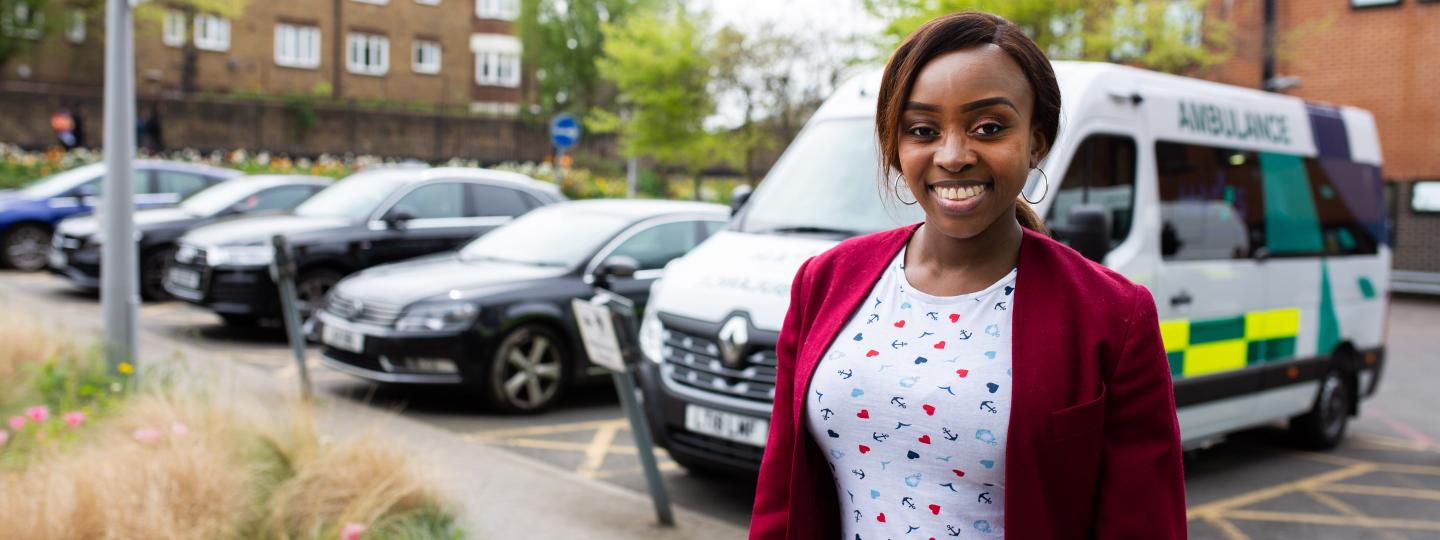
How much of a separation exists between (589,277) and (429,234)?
10.8ft

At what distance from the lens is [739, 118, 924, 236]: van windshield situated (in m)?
6.04

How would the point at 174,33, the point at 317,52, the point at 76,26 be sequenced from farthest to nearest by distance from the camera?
the point at 317,52
the point at 174,33
the point at 76,26

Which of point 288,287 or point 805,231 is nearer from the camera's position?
point 805,231

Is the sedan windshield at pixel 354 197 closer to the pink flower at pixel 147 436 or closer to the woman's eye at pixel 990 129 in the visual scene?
the pink flower at pixel 147 436

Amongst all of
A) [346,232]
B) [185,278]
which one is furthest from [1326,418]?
[185,278]

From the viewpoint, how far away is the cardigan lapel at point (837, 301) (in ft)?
6.68

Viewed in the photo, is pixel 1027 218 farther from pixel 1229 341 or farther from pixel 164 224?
pixel 164 224

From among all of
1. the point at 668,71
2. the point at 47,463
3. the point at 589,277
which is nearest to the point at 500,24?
the point at 668,71

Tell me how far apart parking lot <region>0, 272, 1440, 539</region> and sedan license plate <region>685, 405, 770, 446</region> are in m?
0.53

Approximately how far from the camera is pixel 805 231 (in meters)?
6.11

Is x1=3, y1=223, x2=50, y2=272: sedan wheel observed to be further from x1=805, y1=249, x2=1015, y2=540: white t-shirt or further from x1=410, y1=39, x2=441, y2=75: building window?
x1=410, y1=39, x2=441, y2=75: building window

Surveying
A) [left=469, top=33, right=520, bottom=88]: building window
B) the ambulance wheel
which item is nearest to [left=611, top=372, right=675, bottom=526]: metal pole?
the ambulance wheel

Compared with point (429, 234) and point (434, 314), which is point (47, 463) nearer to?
point (434, 314)

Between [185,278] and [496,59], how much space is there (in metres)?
40.0
